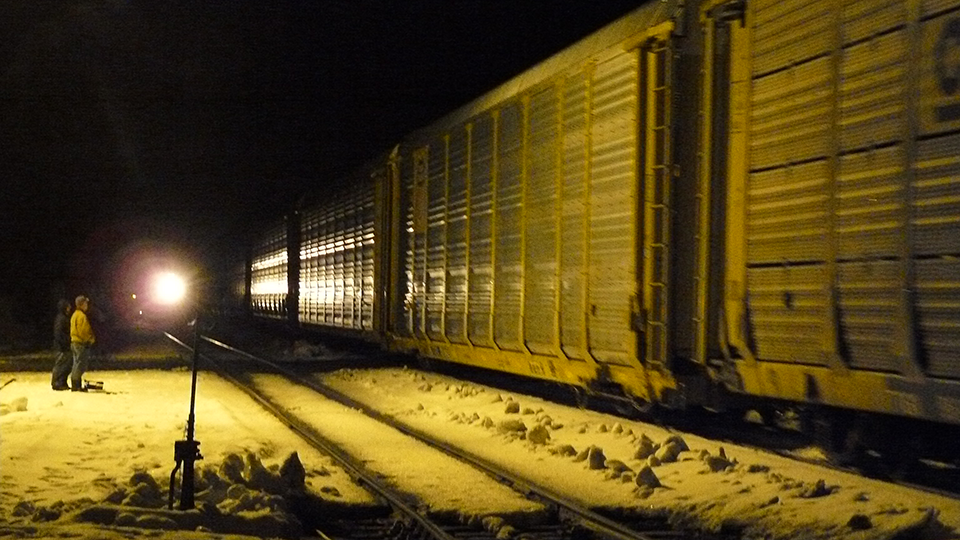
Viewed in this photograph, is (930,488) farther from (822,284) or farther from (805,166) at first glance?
(805,166)

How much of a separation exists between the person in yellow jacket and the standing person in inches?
3.8

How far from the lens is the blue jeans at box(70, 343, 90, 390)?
18531mm

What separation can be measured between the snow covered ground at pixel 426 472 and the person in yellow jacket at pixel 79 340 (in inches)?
69.0

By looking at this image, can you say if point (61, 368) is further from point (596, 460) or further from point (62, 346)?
point (596, 460)

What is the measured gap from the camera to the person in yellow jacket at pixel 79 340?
1838cm

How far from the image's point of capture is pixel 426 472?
10688 millimetres

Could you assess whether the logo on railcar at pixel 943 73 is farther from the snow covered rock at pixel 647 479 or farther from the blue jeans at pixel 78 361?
the blue jeans at pixel 78 361

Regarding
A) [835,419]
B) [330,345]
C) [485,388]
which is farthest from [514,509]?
[330,345]

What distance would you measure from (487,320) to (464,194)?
7.03ft

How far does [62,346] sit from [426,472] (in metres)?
10.0

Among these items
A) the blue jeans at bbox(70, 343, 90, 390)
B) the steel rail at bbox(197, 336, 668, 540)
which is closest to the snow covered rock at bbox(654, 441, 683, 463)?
the steel rail at bbox(197, 336, 668, 540)

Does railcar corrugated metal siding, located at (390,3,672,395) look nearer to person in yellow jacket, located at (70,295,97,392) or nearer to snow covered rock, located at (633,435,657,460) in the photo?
snow covered rock, located at (633,435,657,460)

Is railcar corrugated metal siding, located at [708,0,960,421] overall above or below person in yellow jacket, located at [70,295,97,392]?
above

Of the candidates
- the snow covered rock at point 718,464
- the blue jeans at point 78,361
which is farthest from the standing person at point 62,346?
the snow covered rock at point 718,464
